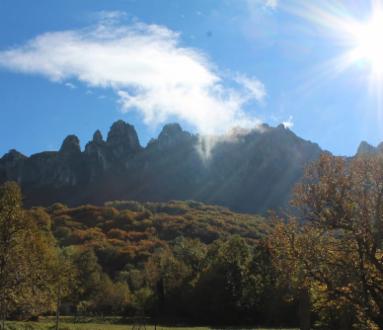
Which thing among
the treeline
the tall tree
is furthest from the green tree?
the tall tree

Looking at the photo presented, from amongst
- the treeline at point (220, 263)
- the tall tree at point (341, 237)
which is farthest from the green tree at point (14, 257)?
the tall tree at point (341, 237)

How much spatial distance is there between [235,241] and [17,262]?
183 feet

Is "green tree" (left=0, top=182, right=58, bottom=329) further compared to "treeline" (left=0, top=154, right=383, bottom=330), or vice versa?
"green tree" (left=0, top=182, right=58, bottom=329)

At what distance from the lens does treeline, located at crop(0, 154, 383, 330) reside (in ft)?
59.2

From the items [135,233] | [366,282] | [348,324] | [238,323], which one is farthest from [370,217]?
[135,233]

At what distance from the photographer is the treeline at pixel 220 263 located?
59.2 feet

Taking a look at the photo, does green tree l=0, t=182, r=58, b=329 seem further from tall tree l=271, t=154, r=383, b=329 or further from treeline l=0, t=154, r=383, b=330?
tall tree l=271, t=154, r=383, b=329

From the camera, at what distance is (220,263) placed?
3501 inches

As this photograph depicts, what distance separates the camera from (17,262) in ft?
137

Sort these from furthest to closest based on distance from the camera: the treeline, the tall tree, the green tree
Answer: the green tree
the treeline
the tall tree

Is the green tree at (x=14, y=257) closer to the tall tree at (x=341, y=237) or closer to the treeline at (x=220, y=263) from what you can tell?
the treeline at (x=220, y=263)

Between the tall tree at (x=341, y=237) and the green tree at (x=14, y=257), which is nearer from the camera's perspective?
the tall tree at (x=341, y=237)

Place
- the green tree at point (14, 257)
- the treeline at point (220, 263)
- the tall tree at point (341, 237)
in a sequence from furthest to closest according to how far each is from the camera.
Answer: the green tree at point (14, 257) < the treeline at point (220, 263) < the tall tree at point (341, 237)

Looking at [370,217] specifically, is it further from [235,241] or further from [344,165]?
[235,241]
